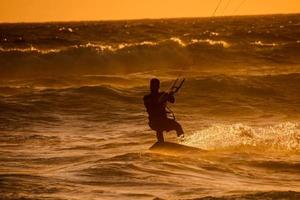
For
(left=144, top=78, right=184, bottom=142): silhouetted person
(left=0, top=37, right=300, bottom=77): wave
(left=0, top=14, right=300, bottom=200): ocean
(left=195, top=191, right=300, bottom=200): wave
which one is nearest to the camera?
(left=195, top=191, right=300, bottom=200): wave

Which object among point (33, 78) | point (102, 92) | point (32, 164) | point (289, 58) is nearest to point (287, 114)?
point (102, 92)

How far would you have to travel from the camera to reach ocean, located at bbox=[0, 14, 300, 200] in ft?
35.4

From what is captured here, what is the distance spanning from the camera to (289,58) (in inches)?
1626

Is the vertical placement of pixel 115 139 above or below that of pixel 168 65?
below

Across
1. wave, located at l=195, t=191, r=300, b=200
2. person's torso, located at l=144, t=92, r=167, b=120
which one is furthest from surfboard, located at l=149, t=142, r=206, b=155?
wave, located at l=195, t=191, r=300, b=200

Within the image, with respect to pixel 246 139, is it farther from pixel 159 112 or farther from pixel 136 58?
pixel 136 58

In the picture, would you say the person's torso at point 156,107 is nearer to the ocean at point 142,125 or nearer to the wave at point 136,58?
the ocean at point 142,125

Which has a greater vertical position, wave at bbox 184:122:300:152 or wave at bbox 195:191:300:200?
wave at bbox 184:122:300:152

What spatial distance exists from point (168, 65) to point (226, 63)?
9.71ft

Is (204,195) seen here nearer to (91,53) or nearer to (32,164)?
(32,164)

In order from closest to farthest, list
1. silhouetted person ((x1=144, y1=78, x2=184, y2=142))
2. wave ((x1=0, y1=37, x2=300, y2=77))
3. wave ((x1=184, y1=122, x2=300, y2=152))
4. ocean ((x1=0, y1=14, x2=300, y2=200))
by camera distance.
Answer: ocean ((x1=0, y1=14, x2=300, y2=200)), silhouetted person ((x1=144, y1=78, x2=184, y2=142)), wave ((x1=184, y1=122, x2=300, y2=152)), wave ((x1=0, y1=37, x2=300, y2=77))

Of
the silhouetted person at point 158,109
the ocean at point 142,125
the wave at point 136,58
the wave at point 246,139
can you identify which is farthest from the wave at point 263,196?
the wave at point 136,58

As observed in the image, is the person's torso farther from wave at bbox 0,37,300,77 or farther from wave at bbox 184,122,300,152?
wave at bbox 0,37,300,77

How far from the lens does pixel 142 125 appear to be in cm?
2016
